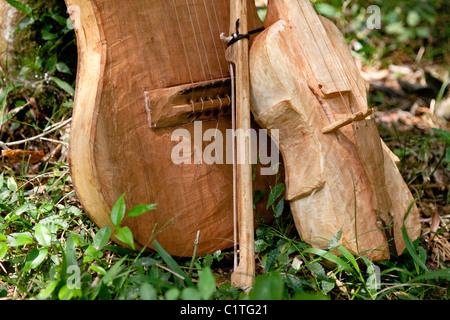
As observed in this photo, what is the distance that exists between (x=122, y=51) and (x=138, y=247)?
56cm

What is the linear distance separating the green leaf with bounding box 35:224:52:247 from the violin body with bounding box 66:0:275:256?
147 millimetres

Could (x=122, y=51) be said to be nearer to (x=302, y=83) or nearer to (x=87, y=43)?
(x=87, y=43)

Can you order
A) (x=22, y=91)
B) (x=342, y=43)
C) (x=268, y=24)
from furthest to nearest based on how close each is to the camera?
(x=22, y=91), (x=342, y=43), (x=268, y=24)

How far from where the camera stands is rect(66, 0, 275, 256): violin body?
1.24 m

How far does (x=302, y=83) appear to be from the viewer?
4.45ft

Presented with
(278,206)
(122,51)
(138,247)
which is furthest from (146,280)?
(122,51)

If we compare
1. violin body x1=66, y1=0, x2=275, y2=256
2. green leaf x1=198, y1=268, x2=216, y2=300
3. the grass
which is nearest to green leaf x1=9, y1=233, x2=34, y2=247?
the grass

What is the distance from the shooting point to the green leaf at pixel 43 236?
1.27 metres

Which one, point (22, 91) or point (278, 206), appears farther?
point (22, 91)

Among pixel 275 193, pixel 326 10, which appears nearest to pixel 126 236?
pixel 275 193

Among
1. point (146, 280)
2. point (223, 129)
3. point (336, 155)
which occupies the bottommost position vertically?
point (146, 280)

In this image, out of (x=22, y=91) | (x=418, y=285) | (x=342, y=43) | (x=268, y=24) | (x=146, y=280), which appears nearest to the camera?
(x=146, y=280)

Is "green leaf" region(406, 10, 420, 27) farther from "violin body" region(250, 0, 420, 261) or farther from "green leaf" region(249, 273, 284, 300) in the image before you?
"green leaf" region(249, 273, 284, 300)

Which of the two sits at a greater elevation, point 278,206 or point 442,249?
point 278,206
